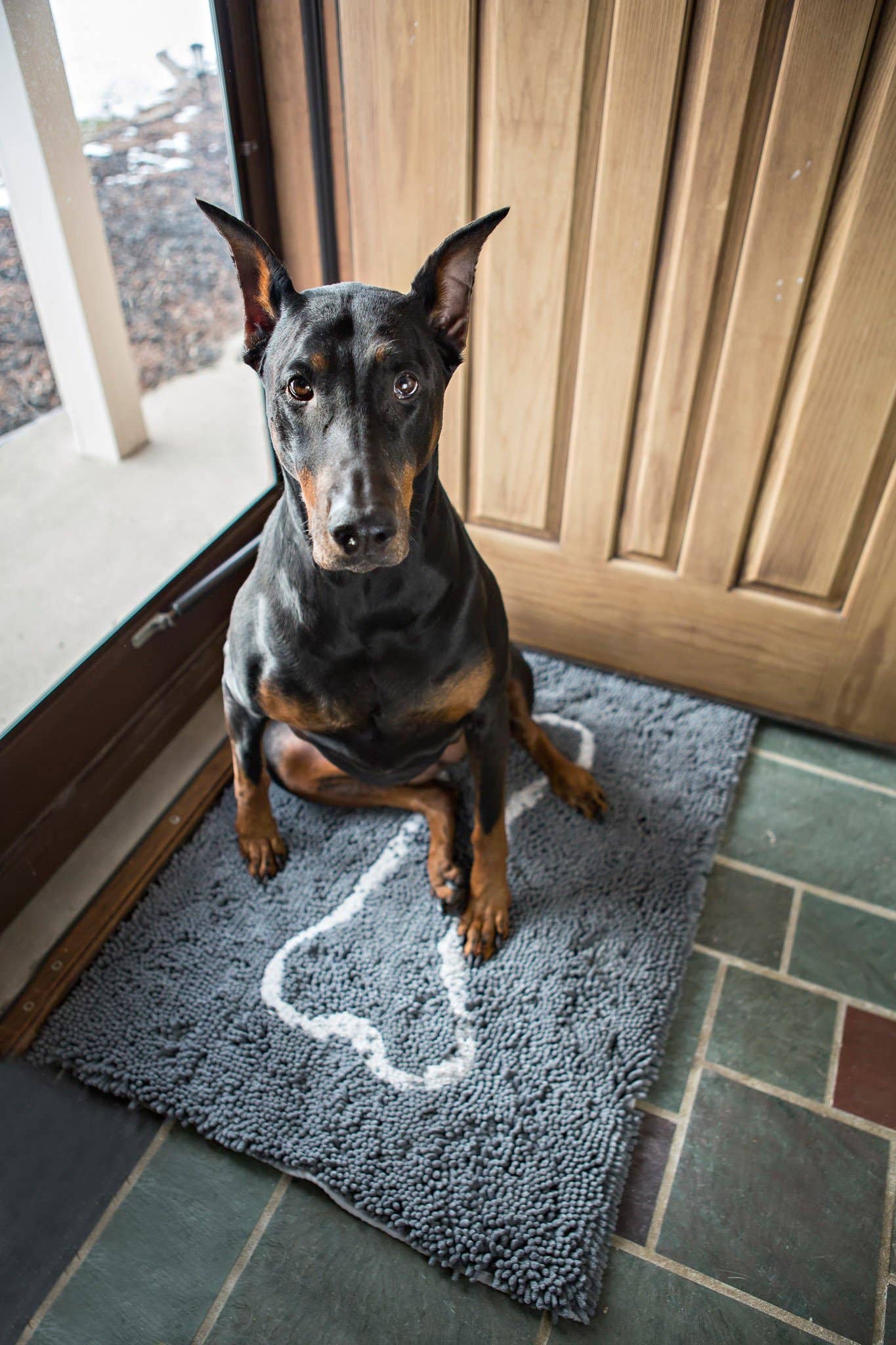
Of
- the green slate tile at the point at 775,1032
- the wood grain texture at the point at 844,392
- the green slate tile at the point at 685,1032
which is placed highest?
the wood grain texture at the point at 844,392

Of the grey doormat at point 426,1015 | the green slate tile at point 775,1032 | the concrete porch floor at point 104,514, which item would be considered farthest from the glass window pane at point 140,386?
the green slate tile at point 775,1032

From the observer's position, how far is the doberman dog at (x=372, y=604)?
122 cm

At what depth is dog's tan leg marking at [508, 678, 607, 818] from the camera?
2.11m

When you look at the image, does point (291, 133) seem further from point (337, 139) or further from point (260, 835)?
point (260, 835)

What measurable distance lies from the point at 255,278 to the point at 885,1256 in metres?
1.81

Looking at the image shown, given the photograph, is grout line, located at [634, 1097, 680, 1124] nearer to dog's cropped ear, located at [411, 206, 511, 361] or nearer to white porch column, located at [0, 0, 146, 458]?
dog's cropped ear, located at [411, 206, 511, 361]

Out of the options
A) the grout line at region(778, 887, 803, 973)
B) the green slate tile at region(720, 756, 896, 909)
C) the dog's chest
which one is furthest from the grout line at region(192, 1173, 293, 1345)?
the green slate tile at region(720, 756, 896, 909)

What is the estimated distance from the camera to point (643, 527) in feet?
7.37

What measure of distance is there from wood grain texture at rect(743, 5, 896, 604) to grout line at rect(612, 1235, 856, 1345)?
4.73ft

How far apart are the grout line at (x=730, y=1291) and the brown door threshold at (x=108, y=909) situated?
1126mm

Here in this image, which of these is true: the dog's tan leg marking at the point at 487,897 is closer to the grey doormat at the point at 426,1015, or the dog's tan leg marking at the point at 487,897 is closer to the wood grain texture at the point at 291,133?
the grey doormat at the point at 426,1015

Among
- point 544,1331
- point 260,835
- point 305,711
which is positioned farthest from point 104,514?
point 544,1331

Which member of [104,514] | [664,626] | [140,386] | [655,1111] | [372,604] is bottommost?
[655,1111]

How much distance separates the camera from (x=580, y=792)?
2123mm
